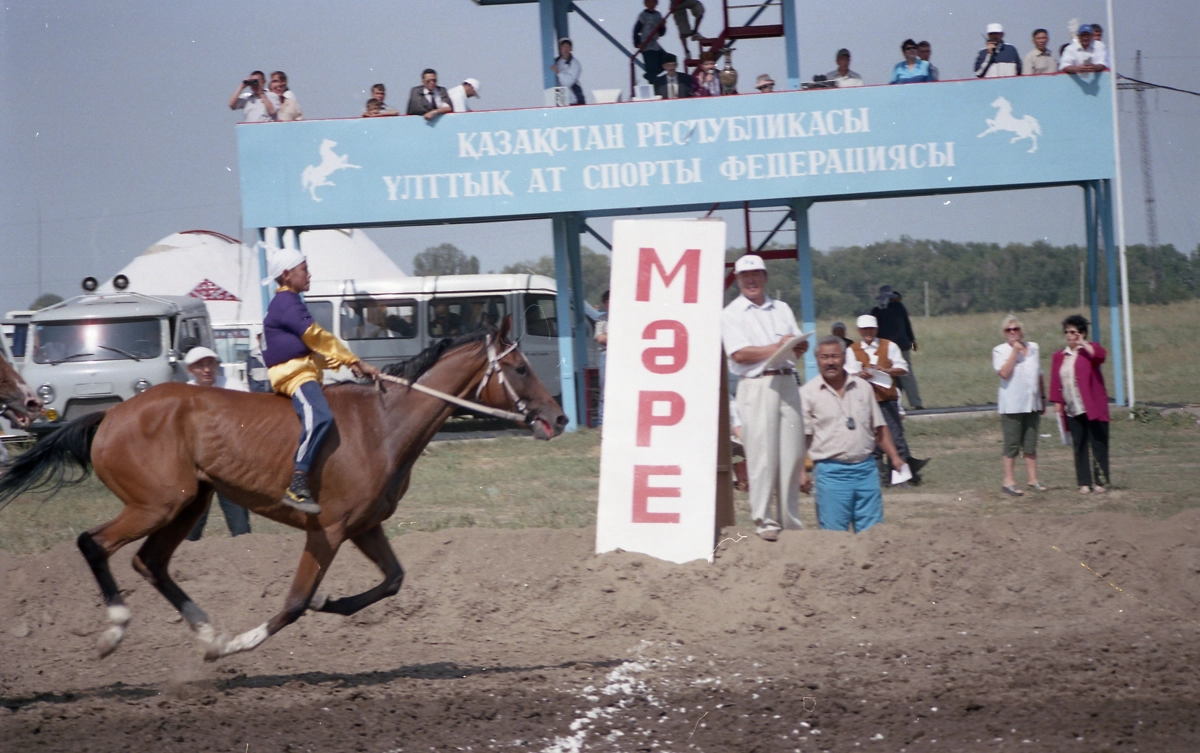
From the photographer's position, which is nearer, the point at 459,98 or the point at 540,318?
the point at 459,98

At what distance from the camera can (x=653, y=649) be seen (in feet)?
23.7

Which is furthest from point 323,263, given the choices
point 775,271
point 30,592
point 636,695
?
point 636,695

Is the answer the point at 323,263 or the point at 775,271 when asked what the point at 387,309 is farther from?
the point at 775,271

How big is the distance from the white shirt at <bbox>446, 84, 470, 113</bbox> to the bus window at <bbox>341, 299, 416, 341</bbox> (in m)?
5.31

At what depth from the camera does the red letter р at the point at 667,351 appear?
8.44 metres

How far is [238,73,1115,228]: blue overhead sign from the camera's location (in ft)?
57.2

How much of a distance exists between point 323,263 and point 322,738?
2999 centimetres

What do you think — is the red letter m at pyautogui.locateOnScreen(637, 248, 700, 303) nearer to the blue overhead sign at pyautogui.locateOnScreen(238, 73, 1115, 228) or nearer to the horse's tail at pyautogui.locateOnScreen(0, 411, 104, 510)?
the horse's tail at pyautogui.locateOnScreen(0, 411, 104, 510)

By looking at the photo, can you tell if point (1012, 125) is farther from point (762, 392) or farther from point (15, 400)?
point (15, 400)

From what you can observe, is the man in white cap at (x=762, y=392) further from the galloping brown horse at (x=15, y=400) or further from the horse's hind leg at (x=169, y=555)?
the galloping brown horse at (x=15, y=400)

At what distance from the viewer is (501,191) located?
17.9 m

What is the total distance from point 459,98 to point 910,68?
23.6 feet

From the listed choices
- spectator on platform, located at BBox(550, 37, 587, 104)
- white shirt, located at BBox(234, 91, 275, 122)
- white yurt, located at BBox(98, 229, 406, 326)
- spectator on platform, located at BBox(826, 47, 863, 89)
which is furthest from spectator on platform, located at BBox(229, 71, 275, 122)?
white yurt, located at BBox(98, 229, 406, 326)

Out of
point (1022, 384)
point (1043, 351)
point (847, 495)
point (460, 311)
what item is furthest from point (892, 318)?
point (1043, 351)
